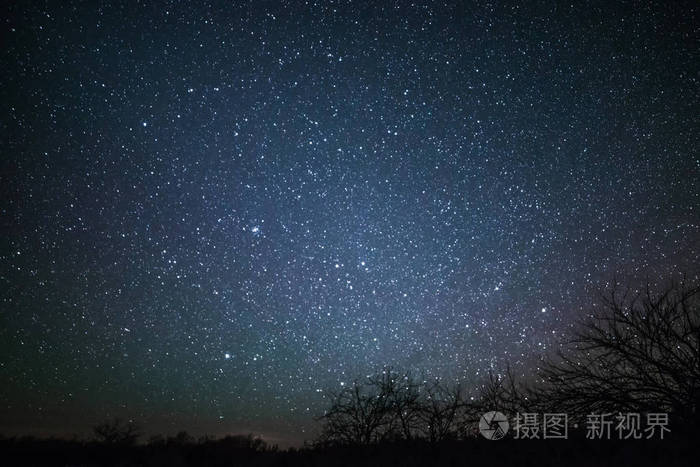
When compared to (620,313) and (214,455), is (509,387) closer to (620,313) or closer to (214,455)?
(620,313)

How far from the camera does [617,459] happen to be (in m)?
4.42

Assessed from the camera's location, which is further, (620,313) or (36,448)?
(36,448)

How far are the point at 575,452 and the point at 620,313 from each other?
3.73 m

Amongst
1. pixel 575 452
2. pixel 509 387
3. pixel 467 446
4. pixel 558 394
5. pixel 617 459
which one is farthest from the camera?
pixel 509 387

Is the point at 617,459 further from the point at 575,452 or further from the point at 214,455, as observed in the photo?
the point at 214,455

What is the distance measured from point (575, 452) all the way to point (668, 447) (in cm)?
92

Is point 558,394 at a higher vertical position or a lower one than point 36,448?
higher

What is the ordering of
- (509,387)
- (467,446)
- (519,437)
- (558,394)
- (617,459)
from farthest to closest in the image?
(509,387) → (558,394) → (519,437) → (467,446) → (617,459)

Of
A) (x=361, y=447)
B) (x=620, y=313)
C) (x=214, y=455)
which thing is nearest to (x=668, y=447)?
(x=620, y=313)

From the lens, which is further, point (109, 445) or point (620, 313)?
point (109, 445)

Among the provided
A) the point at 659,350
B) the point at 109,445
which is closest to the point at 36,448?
the point at 109,445

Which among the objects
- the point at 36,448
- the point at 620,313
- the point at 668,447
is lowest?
the point at 36,448

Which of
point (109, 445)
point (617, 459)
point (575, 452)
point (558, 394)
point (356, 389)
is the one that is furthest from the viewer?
point (356, 389)

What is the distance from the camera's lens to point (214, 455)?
7750 millimetres
